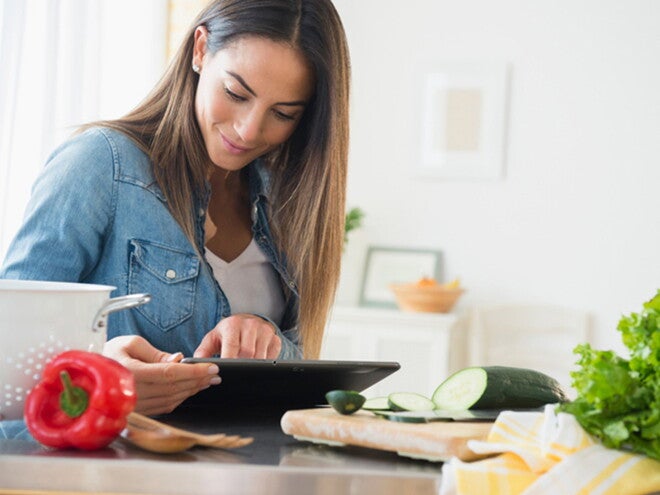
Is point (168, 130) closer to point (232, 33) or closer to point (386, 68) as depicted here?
point (232, 33)

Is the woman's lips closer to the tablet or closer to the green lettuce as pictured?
the tablet

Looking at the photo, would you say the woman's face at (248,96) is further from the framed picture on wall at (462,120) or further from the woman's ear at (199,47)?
the framed picture on wall at (462,120)

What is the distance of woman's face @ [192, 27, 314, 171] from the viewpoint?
1801 mm

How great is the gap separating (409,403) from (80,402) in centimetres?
43

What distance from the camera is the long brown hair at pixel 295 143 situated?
186 centimetres

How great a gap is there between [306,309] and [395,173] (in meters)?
3.51

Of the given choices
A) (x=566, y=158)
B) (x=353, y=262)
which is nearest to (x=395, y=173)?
(x=353, y=262)

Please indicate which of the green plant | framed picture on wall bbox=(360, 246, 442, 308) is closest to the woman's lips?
the green plant

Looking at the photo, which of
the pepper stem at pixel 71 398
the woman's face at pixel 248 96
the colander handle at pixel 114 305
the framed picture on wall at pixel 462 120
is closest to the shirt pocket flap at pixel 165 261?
the woman's face at pixel 248 96

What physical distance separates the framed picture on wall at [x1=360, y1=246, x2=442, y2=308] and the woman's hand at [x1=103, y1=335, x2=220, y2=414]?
159 inches

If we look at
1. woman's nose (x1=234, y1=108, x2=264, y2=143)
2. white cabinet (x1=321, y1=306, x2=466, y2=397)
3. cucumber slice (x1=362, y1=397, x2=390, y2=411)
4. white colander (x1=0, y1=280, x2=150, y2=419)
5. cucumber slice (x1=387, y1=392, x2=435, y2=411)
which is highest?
woman's nose (x1=234, y1=108, x2=264, y2=143)

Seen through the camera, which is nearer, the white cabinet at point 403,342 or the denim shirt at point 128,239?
the denim shirt at point 128,239

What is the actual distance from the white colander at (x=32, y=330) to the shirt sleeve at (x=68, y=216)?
0.49m

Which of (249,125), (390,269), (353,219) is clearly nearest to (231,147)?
(249,125)
